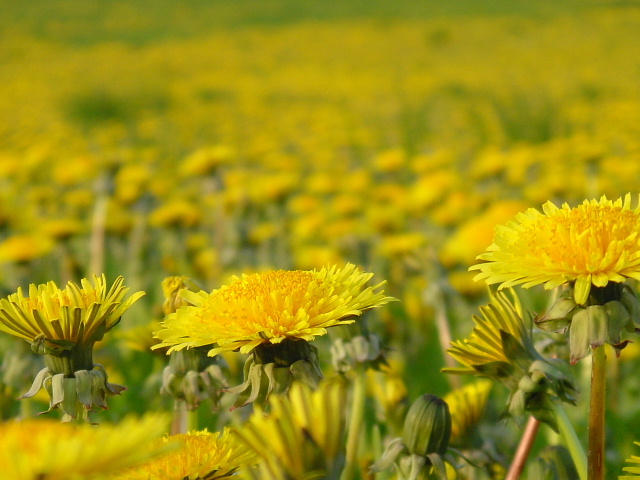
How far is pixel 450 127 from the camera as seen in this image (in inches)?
266

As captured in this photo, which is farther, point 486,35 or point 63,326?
point 486,35

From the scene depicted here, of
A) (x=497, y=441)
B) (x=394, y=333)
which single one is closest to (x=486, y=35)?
(x=394, y=333)

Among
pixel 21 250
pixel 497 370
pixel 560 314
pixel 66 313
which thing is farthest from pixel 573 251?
pixel 21 250

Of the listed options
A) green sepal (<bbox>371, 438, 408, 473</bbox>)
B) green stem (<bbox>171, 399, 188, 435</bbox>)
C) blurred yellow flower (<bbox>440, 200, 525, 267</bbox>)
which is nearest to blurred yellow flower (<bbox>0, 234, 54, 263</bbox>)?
green stem (<bbox>171, 399, 188, 435</bbox>)

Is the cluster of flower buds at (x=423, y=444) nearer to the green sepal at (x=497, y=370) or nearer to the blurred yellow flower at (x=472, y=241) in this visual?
the green sepal at (x=497, y=370)

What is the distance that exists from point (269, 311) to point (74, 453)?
1.49ft

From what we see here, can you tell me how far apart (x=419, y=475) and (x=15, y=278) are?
2.14m

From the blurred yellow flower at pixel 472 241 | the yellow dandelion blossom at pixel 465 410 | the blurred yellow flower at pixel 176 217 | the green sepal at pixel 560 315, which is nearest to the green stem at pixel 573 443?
the green sepal at pixel 560 315

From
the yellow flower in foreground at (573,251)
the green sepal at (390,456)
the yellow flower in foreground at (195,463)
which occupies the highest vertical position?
the yellow flower in foreground at (573,251)

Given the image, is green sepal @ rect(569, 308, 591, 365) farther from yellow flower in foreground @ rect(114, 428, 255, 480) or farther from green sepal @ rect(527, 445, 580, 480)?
yellow flower in foreground @ rect(114, 428, 255, 480)

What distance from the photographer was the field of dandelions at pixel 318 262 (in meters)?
0.90

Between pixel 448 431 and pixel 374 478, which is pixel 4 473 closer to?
pixel 448 431

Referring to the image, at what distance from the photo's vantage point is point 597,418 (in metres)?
0.90

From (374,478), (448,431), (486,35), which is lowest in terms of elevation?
(374,478)
